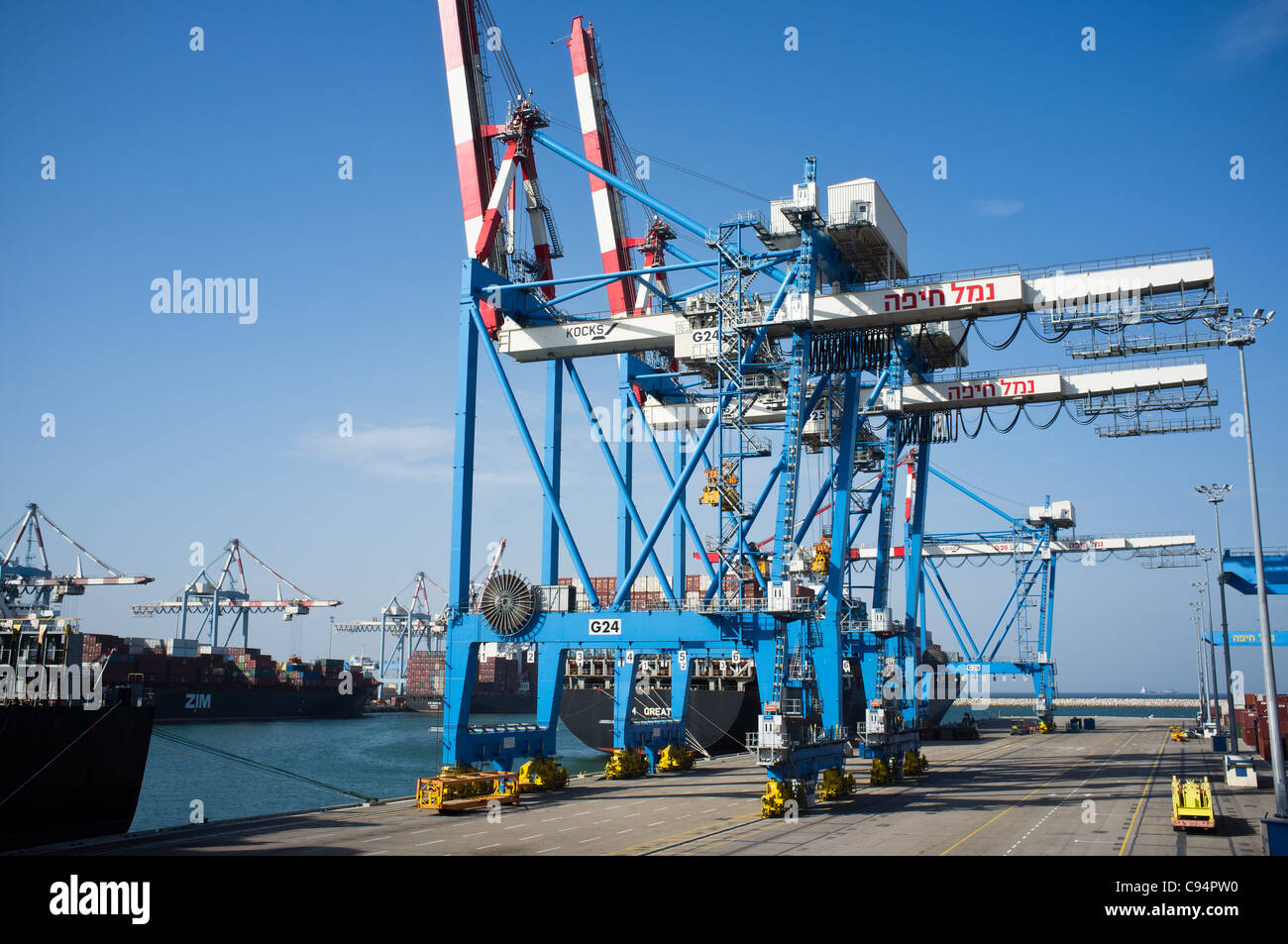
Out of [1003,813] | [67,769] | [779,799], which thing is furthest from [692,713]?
[67,769]

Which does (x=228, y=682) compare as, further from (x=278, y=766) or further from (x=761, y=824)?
(x=761, y=824)

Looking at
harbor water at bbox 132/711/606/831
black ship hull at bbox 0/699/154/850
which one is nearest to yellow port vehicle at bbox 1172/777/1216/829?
harbor water at bbox 132/711/606/831

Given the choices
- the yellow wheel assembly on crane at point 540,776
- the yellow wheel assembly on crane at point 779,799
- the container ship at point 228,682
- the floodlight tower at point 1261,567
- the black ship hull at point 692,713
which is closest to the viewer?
the floodlight tower at point 1261,567

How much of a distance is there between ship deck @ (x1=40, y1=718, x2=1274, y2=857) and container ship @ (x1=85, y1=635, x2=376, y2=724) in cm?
6395

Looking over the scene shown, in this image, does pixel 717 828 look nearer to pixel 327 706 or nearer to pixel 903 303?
pixel 903 303

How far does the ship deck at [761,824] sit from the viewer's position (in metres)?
23.0

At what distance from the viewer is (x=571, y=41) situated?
157 feet

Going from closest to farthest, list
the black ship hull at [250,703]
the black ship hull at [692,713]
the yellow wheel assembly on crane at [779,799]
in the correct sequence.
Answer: the yellow wheel assembly on crane at [779,799] < the black ship hull at [692,713] < the black ship hull at [250,703]

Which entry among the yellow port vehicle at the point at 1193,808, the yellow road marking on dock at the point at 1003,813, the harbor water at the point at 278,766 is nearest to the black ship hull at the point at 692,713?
the harbor water at the point at 278,766

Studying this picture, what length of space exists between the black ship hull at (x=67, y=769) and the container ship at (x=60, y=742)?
0.03 meters

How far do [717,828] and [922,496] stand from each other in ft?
93.3

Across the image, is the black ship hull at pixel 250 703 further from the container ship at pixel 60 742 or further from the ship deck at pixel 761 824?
the ship deck at pixel 761 824
